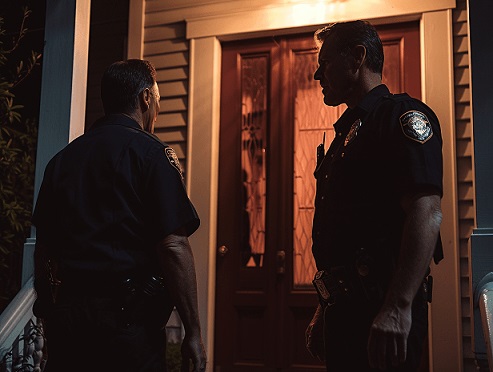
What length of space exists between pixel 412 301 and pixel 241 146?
356cm

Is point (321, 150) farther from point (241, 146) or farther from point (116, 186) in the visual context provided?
point (241, 146)

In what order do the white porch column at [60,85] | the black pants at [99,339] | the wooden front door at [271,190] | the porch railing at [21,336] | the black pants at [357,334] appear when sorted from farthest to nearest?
the wooden front door at [271,190]
the white porch column at [60,85]
the porch railing at [21,336]
the black pants at [99,339]
the black pants at [357,334]

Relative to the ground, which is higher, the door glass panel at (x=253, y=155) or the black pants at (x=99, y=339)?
the door glass panel at (x=253, y=155)

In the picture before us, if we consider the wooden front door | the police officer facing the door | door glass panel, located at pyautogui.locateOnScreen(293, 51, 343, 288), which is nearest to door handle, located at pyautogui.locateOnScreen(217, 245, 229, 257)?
the wooden front door

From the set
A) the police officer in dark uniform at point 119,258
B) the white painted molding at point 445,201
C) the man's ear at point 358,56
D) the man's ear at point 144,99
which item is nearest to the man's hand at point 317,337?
the police officer in dark uniform at point 119,258

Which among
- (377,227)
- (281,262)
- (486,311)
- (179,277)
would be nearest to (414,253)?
(377,227)

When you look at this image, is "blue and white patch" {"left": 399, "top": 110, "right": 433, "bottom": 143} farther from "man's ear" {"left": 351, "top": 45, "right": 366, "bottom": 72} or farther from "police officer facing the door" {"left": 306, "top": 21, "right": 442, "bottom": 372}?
"man's ear" {"left": 351, "top": 45, "right": 366, "bottom": 72}

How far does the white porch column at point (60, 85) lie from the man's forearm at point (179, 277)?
198 cm

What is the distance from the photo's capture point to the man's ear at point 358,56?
98.9 inches

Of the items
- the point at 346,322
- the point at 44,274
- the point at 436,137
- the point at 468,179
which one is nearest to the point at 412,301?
the point at 346,322

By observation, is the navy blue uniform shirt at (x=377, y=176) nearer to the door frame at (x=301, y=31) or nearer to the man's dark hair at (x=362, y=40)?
the man's dark hair at (x=362, y=40)

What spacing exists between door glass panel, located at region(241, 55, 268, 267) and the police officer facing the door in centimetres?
285

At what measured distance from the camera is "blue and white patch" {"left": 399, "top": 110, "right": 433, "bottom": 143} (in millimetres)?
2164

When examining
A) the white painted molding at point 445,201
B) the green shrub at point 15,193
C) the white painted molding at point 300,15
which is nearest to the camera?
the white painted molding at point 445,201
